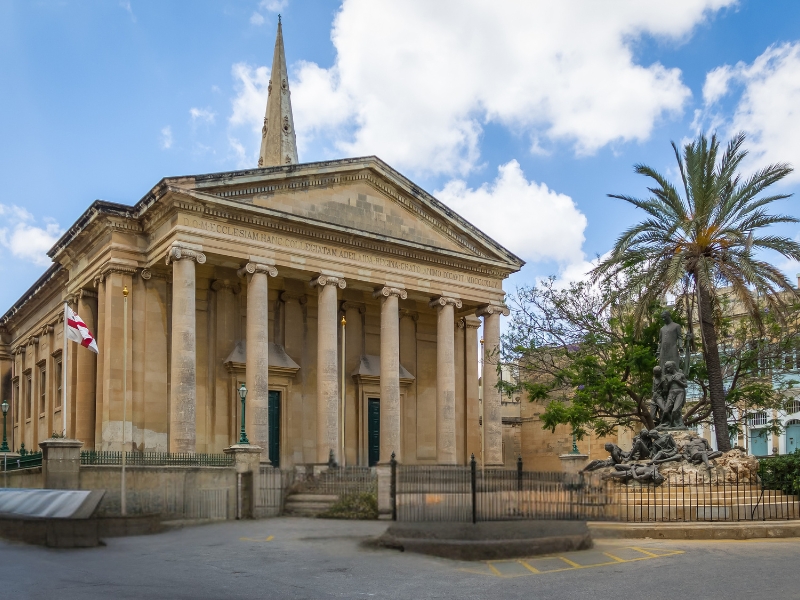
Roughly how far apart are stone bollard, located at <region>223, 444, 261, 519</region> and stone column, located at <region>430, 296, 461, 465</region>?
1073cm

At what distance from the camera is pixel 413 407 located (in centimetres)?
3625

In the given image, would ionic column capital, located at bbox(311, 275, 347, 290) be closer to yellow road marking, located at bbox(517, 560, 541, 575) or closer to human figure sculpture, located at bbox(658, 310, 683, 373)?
human figure sculpture, located at bbox(658, 310, 683, 373)

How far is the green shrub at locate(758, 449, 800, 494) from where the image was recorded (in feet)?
57.9

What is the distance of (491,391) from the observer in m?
34.5

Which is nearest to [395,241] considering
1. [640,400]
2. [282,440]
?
[282,440]

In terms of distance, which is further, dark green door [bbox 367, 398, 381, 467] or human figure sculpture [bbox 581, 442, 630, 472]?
dark green door [bbox 367, 398, 381, 467]

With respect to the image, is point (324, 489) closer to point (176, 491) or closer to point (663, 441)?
point (176, 491)

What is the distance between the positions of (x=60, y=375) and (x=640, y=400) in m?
23.3

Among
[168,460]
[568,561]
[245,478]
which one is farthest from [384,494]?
[568,561]

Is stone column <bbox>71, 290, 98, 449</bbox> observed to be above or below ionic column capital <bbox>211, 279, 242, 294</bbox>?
below

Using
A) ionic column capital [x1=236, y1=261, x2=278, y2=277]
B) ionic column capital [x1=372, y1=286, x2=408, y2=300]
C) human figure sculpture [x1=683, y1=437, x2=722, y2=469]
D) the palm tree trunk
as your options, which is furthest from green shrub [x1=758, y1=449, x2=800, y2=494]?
ionic column capital [x1=236, y1=261, x2=278, y2=277]

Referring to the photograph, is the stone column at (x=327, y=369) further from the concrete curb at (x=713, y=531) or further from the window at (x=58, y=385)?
the concrete curb at (x=713, y=531)

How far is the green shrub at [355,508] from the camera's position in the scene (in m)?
21.7

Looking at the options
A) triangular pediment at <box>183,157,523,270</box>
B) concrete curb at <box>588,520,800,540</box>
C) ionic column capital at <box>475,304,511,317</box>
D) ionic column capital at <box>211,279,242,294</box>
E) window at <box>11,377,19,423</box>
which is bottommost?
concrete curb at <box>588,520,800,540</box>
